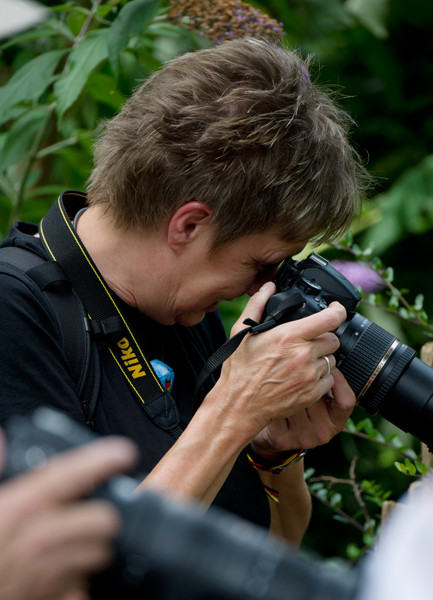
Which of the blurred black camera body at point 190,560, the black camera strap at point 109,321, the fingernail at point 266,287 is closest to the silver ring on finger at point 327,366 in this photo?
the fingernail at point 266,287

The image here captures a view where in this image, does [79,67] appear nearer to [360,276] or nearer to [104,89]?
[104,89]

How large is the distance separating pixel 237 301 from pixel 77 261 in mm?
766

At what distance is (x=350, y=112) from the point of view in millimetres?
2250

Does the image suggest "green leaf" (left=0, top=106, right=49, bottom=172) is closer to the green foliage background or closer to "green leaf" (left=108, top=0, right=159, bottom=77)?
the green foliage background

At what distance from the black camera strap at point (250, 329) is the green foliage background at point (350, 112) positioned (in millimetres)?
265

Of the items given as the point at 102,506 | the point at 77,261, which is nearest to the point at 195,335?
the point at 77,261

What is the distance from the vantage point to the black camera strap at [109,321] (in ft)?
3.67

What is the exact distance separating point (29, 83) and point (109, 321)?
2.01 feet

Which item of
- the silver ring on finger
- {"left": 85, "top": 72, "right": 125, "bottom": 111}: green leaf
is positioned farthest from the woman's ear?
{"left": 85, "top": 72, "right": 125, "bottom": 111}: green leaf

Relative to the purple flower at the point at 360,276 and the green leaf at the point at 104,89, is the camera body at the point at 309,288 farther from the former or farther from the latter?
the green leaf at the point at 104,89

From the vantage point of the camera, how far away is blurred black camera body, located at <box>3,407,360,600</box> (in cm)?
43

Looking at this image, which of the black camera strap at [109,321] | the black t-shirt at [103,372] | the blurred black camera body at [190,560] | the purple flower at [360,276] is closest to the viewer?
the blurred black camera body at [190,560]

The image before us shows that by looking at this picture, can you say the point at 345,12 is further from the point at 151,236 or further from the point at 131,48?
the point at 151,236

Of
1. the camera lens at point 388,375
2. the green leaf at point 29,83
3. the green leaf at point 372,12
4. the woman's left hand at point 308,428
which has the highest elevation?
the green leaf at point 29,83
